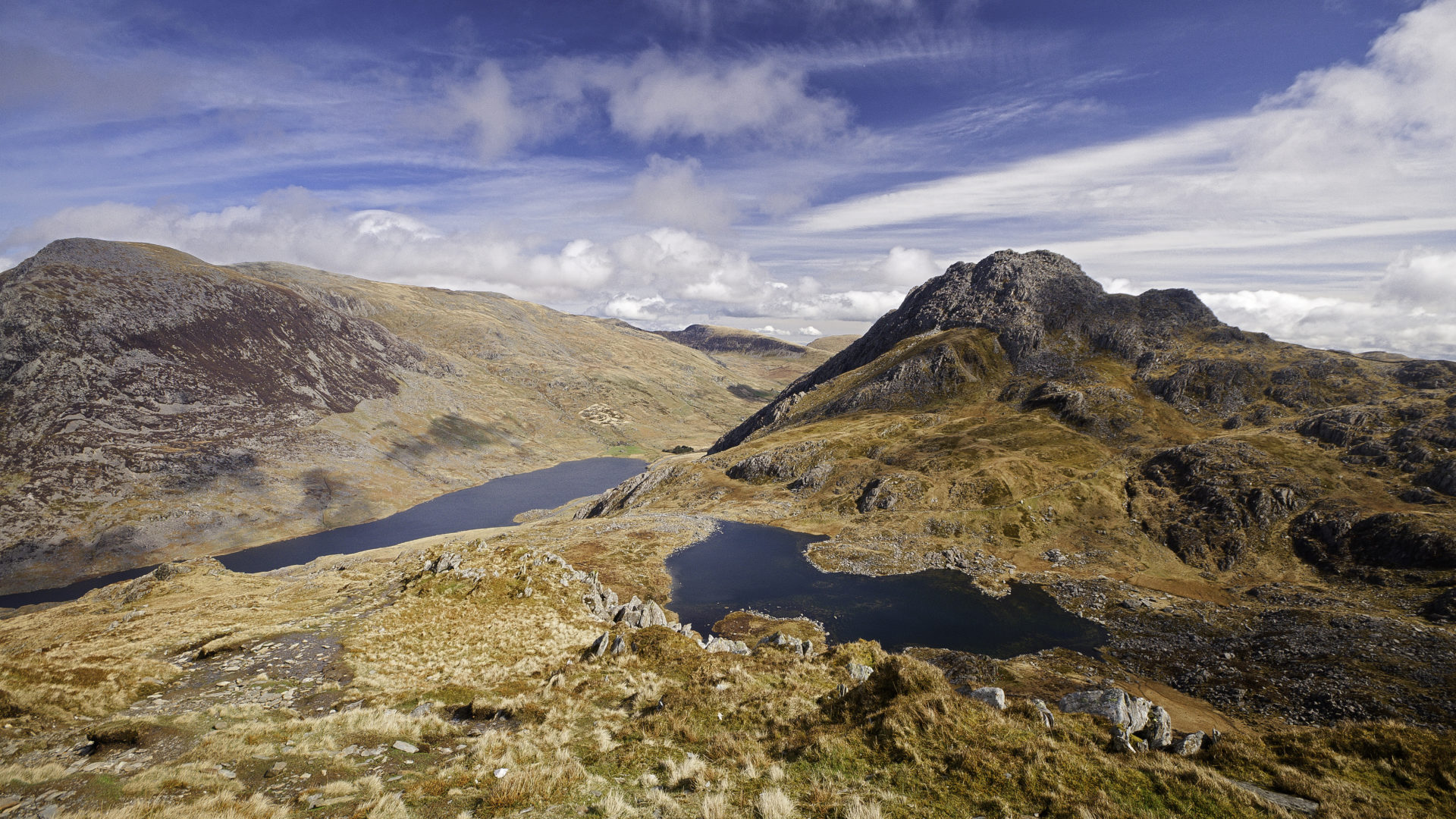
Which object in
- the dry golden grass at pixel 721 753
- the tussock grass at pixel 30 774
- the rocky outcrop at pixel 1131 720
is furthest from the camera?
the rocky outcrop at pixel 1131 720

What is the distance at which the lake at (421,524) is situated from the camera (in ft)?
317

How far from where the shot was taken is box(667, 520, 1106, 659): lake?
52.7m

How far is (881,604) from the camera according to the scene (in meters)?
61.3

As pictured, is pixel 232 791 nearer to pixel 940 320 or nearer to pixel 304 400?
pixel 940 320

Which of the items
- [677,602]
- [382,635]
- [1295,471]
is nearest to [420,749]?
[382,635]

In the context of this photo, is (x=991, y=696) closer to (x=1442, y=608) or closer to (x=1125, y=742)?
(x=1125, y=742)

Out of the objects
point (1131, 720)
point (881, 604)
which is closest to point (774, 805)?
point (1131, 720)


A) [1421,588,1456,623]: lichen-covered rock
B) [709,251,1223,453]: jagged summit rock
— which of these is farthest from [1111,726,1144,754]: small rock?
[709,251,1223,453]: jagged summit rock

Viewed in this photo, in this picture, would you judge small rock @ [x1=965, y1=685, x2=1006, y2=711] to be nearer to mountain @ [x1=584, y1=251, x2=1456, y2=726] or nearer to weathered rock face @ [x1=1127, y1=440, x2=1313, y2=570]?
mountain @ [x1=584, y1=251, x2=1456, y2=726]

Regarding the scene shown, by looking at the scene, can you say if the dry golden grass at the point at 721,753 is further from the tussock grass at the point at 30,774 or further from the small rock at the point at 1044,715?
the small rock at the point at 1044,715

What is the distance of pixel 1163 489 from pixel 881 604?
55.4 m

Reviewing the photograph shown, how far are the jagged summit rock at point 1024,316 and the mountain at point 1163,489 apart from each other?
3.35 feet

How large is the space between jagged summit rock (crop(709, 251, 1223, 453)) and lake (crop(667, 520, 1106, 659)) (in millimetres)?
83680

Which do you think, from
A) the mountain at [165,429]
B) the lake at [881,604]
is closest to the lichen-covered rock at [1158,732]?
the lake at [881,604]
